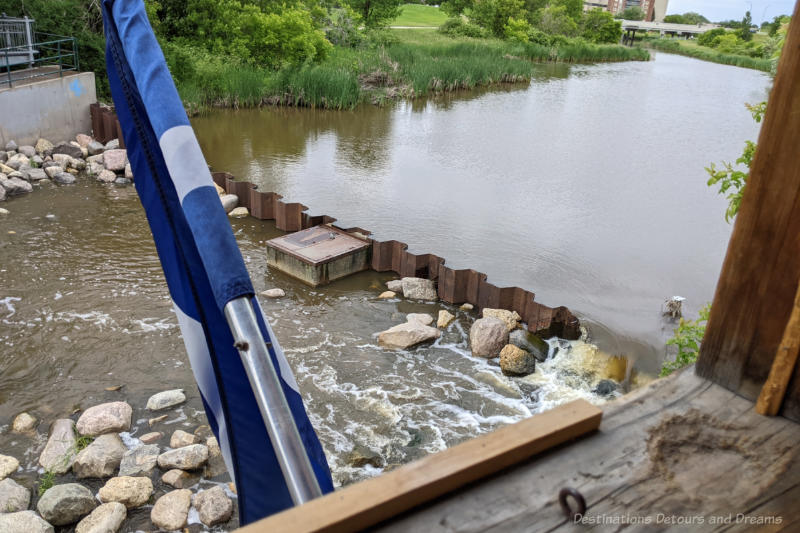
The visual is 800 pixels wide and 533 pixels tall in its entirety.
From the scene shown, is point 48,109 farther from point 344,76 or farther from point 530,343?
point 530,343

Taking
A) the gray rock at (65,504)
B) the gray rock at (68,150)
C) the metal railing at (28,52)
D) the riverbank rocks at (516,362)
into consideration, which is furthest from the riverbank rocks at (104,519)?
the metal railing at (28,52)

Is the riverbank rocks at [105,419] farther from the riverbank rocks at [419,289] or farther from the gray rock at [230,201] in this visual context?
the gray rock at [230,201]

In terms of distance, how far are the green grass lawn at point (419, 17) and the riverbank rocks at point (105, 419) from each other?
5438 centimetres

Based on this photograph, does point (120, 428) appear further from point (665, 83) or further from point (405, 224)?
point (665, 83)

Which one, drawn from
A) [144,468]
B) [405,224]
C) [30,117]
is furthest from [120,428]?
[30,117]

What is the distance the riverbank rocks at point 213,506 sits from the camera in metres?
4.62

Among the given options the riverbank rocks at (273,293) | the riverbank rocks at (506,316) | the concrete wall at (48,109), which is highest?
the concrete wall at (48,109)

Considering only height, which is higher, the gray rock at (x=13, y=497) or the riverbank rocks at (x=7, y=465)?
the gray rock at (x=13, y=497)

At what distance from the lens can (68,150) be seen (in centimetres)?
1303

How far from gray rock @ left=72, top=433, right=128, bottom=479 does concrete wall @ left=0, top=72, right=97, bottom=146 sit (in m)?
9.91

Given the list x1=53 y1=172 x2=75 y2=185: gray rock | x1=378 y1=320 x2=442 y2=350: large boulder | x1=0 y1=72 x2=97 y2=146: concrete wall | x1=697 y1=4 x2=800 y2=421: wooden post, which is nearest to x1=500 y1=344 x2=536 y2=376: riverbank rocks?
x1=378 y1=320 x2=442 y2=350: large boulder

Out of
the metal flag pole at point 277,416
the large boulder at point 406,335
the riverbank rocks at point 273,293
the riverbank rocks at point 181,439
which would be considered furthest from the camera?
the riverbank rocks at point 273,293

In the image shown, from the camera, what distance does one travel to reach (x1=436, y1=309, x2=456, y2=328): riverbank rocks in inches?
304

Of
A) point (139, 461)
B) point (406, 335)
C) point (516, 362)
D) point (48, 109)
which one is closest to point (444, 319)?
point (406, 335)
